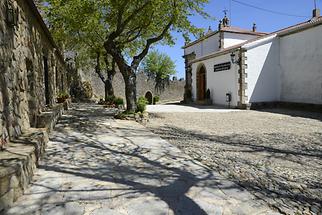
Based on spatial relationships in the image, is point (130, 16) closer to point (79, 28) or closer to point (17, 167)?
point (79, 28)

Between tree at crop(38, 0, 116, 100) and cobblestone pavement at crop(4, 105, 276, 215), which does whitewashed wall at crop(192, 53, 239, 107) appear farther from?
cobblestone pavement at crop(4, 105, 276, 215)

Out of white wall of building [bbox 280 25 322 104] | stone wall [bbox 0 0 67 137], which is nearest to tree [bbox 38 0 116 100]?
stone wall [bbox 0 0 67 137]

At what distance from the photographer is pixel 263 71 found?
15555mm

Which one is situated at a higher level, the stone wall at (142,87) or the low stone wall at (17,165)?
the stone wall at (142,87)

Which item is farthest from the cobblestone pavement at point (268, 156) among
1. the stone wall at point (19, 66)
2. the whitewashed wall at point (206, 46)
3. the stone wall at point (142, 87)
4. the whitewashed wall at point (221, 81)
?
the stone wall at point (142, 87)

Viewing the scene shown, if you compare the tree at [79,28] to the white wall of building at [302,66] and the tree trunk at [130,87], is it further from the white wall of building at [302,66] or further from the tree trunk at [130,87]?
the white wall of building at [302,66]

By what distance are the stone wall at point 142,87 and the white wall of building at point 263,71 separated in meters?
16.0

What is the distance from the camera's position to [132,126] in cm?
839

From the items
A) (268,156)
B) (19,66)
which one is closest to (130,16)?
(19,66)

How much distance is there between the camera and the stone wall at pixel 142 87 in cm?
2691

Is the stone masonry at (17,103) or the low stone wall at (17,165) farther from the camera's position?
the stone masonry at (17,103)

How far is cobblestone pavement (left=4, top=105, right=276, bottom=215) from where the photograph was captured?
2.98 m

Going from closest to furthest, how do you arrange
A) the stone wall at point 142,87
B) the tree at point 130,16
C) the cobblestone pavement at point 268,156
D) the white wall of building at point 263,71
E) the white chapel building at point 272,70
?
the cobblestone pavement at point 268,156
the tree at point 130,16
the white chapel building at point 272,70
the white wall of building at point 263,71
the stone wall at point 142,87

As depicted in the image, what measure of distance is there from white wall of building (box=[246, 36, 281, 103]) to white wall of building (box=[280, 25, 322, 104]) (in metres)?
0.38
